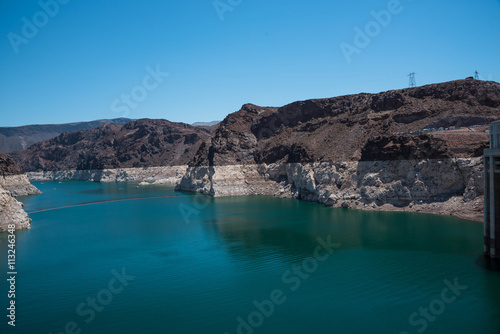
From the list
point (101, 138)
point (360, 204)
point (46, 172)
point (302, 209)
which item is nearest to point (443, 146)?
point (360, 204)

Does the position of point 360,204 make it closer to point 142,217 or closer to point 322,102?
point 142,217

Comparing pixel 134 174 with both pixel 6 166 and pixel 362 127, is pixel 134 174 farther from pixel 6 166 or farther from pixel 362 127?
pixel 362 127
